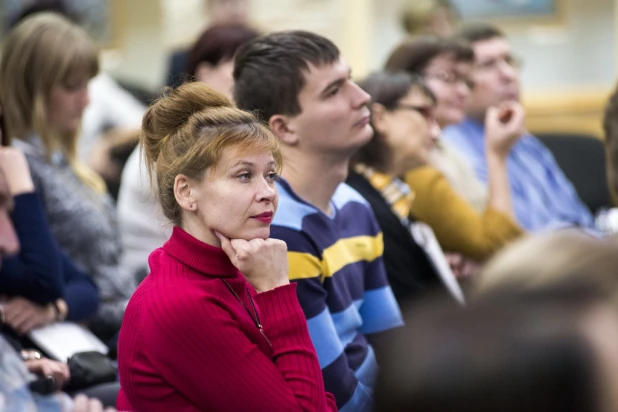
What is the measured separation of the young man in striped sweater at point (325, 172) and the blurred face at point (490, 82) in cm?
211

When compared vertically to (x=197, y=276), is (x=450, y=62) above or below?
below

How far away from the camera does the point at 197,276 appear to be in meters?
1.77

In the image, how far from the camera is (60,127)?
3.14m

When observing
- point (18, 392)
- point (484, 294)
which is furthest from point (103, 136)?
point (484, 294)

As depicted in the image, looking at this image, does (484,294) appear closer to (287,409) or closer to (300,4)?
(287,409)

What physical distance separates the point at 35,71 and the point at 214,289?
1.57 meters

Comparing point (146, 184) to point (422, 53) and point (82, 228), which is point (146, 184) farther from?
point (422, 53)

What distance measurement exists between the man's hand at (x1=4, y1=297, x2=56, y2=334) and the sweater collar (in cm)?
85

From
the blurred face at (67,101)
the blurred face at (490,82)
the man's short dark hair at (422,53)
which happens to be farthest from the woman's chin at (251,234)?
the blurred face at (490,82)

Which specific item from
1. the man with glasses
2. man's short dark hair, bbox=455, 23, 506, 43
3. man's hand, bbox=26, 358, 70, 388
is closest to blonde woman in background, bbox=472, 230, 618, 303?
man's hand, bbox=26, 358, 70, 388

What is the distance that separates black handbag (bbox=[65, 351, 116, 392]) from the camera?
7.46ft

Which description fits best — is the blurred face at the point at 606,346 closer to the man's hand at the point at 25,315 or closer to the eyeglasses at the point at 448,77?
the man's hand at the point at 25,315

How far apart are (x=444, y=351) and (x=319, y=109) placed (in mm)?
1563

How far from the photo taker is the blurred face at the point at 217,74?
11.0 feet
